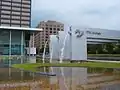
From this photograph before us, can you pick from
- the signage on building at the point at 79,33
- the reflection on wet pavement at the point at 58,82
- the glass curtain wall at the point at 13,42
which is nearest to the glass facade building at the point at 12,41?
the glass curtain wall at the point at 13,42

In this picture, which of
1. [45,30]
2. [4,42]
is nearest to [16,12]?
[4,42]

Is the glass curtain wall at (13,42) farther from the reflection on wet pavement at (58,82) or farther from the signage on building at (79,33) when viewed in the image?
the reflection on wet pavement at (58,82)

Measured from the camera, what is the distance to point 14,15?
372ft

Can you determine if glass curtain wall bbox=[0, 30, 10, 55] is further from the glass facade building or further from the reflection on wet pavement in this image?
the reflection on wet pavement

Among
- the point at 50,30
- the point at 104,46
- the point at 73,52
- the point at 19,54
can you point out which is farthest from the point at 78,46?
the point at 50,30

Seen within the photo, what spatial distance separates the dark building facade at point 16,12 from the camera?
111 metres

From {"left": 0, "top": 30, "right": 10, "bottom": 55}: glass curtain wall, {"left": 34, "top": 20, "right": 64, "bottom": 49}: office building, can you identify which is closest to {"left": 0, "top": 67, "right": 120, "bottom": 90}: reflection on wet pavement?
{"left": 0, "top": 30, "right": 10, "bottom": 55}: glass curtain wall

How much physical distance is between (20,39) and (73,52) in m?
23.3

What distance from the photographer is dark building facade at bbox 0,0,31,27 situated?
11128 centimetres

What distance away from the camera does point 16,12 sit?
4498 inches

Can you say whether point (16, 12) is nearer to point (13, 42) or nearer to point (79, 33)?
point (13, 42)

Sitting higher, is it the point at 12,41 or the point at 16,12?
the point at 16,12

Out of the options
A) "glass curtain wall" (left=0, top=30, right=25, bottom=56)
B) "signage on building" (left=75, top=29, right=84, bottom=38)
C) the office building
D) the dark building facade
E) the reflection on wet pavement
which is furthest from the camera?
A: the office building

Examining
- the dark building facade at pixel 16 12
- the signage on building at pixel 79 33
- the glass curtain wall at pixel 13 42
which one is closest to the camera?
the signage on building at pixel 79 33
